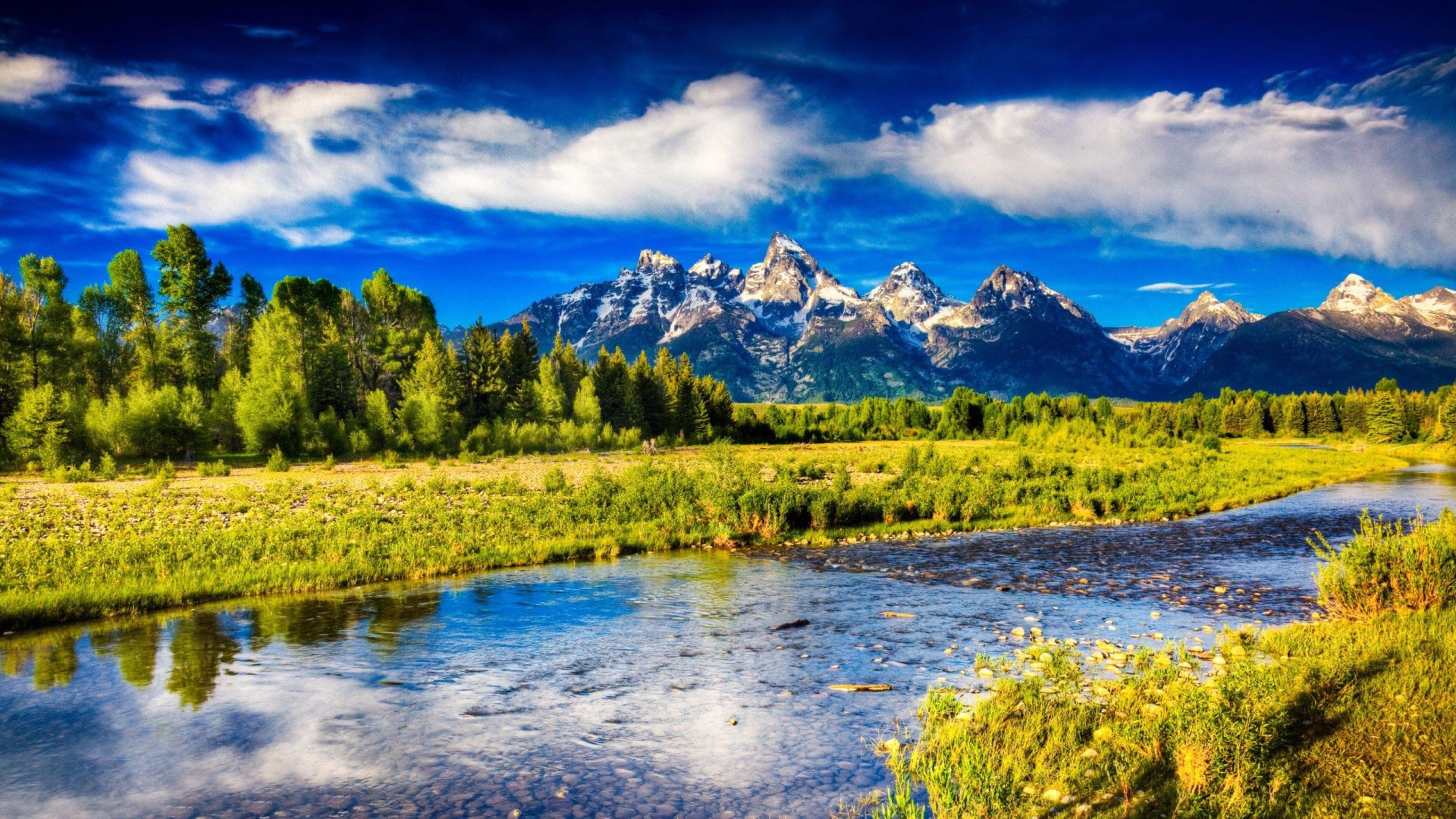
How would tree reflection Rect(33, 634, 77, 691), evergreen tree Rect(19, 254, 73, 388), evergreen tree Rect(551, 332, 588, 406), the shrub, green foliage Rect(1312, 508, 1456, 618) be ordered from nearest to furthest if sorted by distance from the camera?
tree reflection Rect(33, 634, 77, 691) < green foliage Rect(1312, 508, 1456, 618) < the shrub < evergreen tree Rect(19, 254, 73, 388) < evergreen tree Rect(551, 332, 588, 406)

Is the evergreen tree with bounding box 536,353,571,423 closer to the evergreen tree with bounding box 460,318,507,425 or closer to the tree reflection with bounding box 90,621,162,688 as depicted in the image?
the evergreen tree with bounding box 460,318,507,425

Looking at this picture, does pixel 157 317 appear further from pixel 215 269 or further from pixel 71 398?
pixel 71 398

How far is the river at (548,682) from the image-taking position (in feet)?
29.4

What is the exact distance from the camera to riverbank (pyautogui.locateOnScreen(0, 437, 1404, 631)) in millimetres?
20734

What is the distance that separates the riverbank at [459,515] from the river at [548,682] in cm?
173

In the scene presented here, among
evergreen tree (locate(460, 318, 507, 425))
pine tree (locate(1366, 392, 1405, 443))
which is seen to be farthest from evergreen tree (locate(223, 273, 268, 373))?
pine tree (locate(1366, 392, 1405, 443))

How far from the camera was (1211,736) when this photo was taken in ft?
25.2

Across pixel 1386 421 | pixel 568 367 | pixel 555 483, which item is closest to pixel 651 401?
pixel 568 367

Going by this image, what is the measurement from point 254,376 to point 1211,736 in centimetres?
7275

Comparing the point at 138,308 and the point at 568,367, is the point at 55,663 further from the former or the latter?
the point at 568,367

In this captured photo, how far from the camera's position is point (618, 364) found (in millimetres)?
109312

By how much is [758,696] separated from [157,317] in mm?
77701

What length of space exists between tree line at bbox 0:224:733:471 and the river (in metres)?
43.0

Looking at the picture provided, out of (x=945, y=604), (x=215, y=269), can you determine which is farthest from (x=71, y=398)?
(x=945, y=604)
